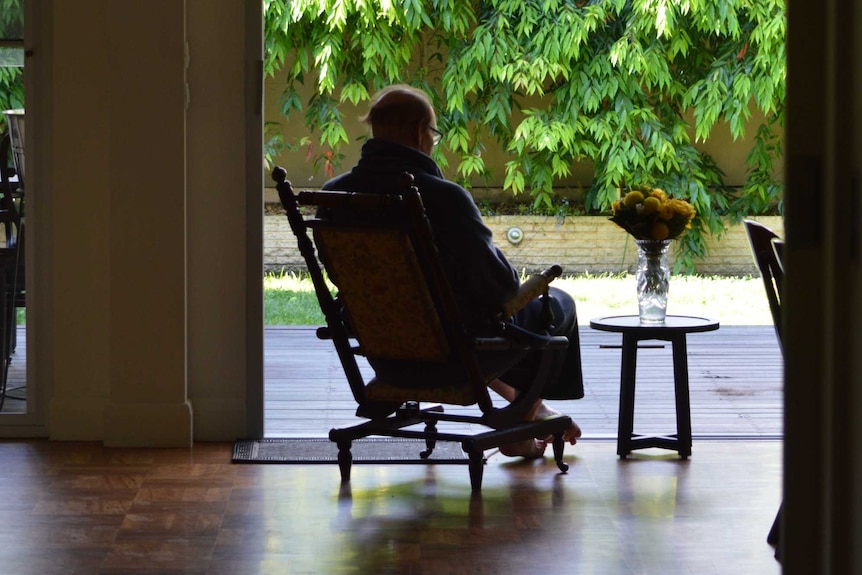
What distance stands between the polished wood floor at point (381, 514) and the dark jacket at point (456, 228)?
1.87ft

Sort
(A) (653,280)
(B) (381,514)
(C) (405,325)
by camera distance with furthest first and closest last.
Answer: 1. (A) (653,280)
2. (C) (405,325)
3. (B) (381,514)

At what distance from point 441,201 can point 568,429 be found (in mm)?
992

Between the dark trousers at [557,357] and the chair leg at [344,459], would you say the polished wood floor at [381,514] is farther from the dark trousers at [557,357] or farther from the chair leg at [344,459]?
the dark trousers at [557,357]

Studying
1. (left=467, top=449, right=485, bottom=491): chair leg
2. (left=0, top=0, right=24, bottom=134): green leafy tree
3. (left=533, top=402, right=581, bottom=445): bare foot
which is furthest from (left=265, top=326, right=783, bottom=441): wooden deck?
(left=0, top=0, right=24, bottom=134): green leafy tree

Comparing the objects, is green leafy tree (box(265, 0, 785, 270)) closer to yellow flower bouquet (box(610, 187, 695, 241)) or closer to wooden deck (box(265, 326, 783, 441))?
wooden deck (box(265, 326, 783, 441))

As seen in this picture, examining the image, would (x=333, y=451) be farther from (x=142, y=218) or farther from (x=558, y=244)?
(x=558, y=244)

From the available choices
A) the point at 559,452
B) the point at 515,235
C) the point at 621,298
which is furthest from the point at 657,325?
the point at 515,235

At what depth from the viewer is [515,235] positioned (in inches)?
357

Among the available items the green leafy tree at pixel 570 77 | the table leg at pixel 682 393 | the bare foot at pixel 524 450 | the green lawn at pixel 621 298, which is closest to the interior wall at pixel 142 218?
the bare foot at pixel 524 450

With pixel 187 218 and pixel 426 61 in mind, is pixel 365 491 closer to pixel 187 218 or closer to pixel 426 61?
pixel 187 218

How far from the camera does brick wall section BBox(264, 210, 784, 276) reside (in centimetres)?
912

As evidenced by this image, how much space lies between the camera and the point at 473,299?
3.31 meters

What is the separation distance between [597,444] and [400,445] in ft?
2.23

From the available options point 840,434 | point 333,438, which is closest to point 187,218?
point 333,438
